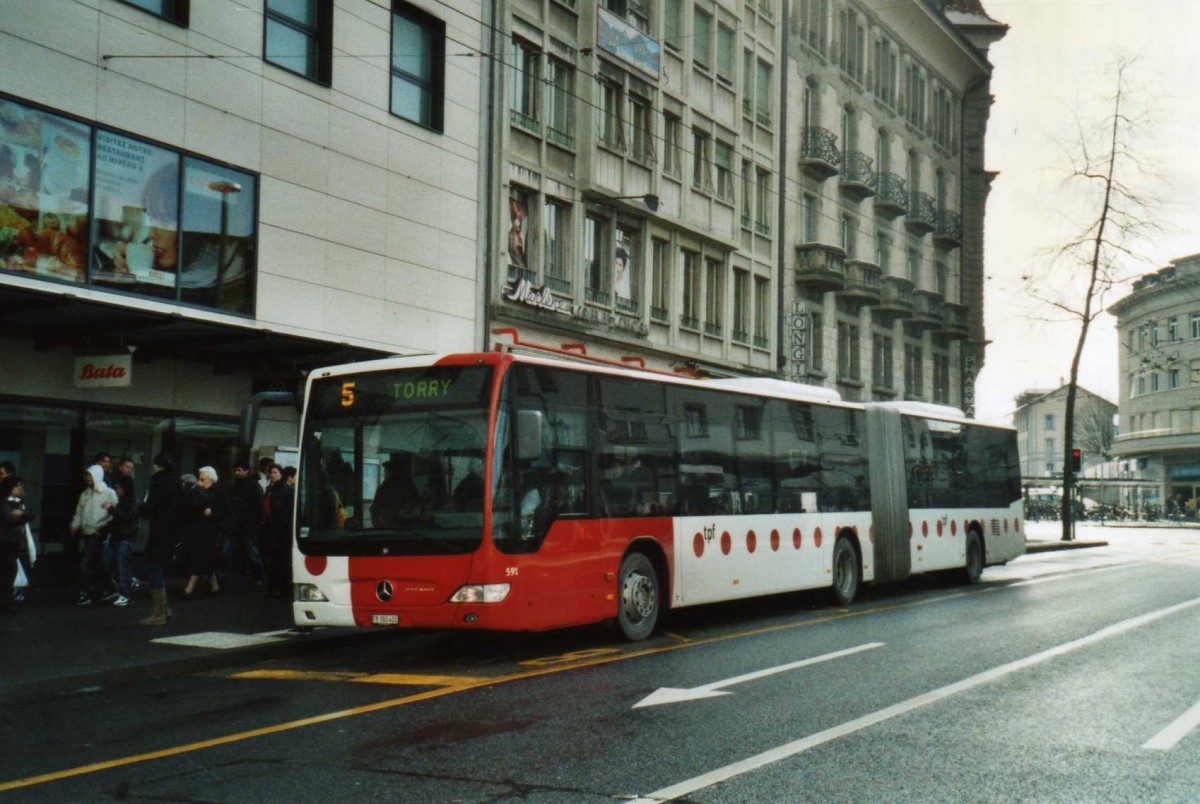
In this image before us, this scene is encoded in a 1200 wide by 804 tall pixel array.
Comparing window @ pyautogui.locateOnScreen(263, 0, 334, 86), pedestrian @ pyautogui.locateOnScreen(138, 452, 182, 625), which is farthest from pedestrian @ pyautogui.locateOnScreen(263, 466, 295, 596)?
window @ pyautogui.locateOnScreen(263, 0, 334, 86)

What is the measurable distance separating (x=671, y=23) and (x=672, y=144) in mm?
3078

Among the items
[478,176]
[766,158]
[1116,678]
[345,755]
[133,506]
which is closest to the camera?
[345,755]

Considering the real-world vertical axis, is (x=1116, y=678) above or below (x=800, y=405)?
below

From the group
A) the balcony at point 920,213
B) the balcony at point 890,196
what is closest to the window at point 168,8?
the balcony at point 890,196

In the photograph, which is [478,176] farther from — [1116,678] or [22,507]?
[1116,678]

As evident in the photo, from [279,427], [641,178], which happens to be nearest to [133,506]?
[279,427]

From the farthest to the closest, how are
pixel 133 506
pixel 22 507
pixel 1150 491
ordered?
1. pixel 1150 491
2. pixel 133 506
3. pixel 22 507

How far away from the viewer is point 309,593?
39.8 ft

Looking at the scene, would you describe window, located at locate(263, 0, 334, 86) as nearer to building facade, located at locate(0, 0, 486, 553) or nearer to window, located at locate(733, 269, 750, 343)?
building facade, located at locate(0, 0, 486, 553)

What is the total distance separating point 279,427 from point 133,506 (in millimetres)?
5020

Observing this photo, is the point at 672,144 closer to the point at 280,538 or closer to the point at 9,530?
the point at 280,538

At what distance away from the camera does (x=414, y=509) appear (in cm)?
1169

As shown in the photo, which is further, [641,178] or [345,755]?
[641,178]

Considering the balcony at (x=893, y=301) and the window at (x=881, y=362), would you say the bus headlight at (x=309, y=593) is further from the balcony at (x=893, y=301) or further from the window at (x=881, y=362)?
the window at (x=881, y=362)
